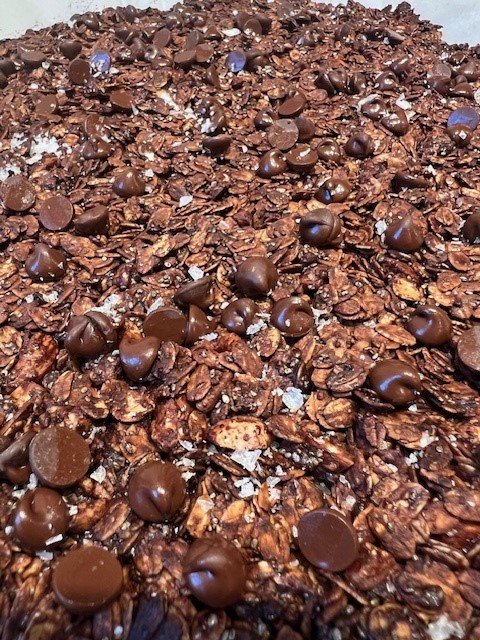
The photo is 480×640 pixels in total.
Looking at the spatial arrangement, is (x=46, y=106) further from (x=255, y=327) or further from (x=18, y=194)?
(x=255, y=327)

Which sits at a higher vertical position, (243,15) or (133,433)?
(243,15)

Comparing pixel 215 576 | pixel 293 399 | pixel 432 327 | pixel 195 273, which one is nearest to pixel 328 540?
pixel 215 576

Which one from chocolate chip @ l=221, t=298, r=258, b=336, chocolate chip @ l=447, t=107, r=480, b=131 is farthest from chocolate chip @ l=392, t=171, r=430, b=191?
chocolate chip @ l=221, t=298, r=258, b=336

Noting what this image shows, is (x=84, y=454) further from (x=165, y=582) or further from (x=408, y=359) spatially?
(x=408, y=359)

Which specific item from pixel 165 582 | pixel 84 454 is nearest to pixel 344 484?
pixel 165 582

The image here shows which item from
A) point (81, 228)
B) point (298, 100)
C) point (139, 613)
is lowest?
point (139, 613)

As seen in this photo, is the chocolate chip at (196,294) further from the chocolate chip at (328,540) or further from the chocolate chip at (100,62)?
the chocolate chip at (100,62)

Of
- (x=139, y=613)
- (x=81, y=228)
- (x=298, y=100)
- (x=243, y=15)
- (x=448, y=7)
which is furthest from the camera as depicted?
(x=448, y=7)
